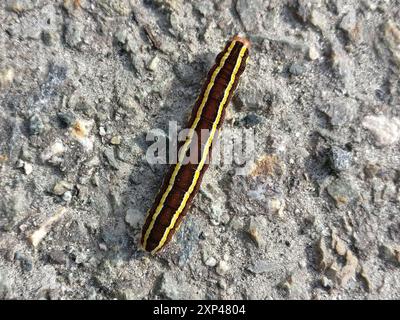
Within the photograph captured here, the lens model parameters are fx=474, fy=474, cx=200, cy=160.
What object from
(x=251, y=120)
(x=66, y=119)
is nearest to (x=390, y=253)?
→ (x=251, y=120)

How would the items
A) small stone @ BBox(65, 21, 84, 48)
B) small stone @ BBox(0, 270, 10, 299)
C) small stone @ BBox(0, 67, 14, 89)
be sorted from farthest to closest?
small stone @ BBox(65, 21, 84, 48)
small stone @ BBox(0, 67, 14, 89)
small stone @ BBox(0, 270, 10, 299)

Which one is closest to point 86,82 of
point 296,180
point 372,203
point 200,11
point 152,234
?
point 200,11

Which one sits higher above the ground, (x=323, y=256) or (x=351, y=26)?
(x=351, y=26)

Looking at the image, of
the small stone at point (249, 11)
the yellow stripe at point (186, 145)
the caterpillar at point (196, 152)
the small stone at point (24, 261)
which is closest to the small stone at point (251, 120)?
the caterpillar at point (196, 152)

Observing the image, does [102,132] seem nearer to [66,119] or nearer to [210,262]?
[66,119]

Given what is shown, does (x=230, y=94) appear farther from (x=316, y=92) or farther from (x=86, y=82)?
(x=86, y=82)

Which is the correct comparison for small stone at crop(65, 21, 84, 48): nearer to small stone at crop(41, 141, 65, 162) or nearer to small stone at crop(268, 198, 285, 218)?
small stone at crop(41, 141, 65, 162)

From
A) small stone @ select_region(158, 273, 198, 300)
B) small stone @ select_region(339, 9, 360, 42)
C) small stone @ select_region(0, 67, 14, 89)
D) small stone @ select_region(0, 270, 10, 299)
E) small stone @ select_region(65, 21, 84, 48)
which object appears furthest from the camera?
small stone @ select_region(339, 9, 360, 42)

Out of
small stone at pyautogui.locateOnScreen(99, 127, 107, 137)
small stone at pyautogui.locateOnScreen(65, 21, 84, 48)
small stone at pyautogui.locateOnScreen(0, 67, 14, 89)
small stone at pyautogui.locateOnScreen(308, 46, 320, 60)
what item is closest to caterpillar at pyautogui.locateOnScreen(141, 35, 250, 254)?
small stone at pyautogui.locateOnScreen(308, 46, 320, 60)
